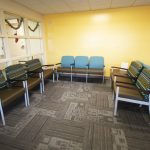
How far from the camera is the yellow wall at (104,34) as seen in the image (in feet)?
13.4

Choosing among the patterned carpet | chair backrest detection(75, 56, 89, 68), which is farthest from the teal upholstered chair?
the patterned carpet

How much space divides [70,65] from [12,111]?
2.60 m

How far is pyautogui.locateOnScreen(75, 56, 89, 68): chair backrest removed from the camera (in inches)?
180

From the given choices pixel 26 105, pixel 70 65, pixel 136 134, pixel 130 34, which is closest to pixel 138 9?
pixel 130 34

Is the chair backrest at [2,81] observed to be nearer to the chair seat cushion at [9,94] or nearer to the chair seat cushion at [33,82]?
the chair seat cushion at [9,94]

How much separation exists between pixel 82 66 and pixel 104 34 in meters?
1.40

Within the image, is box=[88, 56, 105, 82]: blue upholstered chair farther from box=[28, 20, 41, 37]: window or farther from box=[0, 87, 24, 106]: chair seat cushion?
box=[0, 87, 24, 106]: chair seat cushion

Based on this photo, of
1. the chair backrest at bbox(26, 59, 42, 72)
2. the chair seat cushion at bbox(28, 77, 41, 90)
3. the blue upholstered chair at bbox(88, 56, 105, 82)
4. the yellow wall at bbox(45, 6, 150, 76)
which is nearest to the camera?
the chair seat cushion at bbox(28, 77, 41, 90)

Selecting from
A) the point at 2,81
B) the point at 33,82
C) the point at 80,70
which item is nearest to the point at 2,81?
the point at 2,81

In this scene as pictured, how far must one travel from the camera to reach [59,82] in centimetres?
438

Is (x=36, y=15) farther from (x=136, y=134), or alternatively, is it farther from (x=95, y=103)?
(x=136, y=134)

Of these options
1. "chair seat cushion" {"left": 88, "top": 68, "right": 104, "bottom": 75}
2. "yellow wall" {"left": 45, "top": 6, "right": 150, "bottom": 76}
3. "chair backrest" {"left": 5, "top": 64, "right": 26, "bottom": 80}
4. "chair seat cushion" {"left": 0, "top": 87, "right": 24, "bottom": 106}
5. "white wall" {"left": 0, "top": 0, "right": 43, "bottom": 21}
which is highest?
"white wall" {"left": 0, "top": 0, "right": 43, "bottom": 21}

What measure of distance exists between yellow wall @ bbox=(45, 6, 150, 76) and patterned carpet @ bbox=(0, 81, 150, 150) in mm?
2015

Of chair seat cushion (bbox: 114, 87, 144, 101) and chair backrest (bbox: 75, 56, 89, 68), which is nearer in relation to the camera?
chair seat cushion (bbox: 114, 87, 144, 101)
